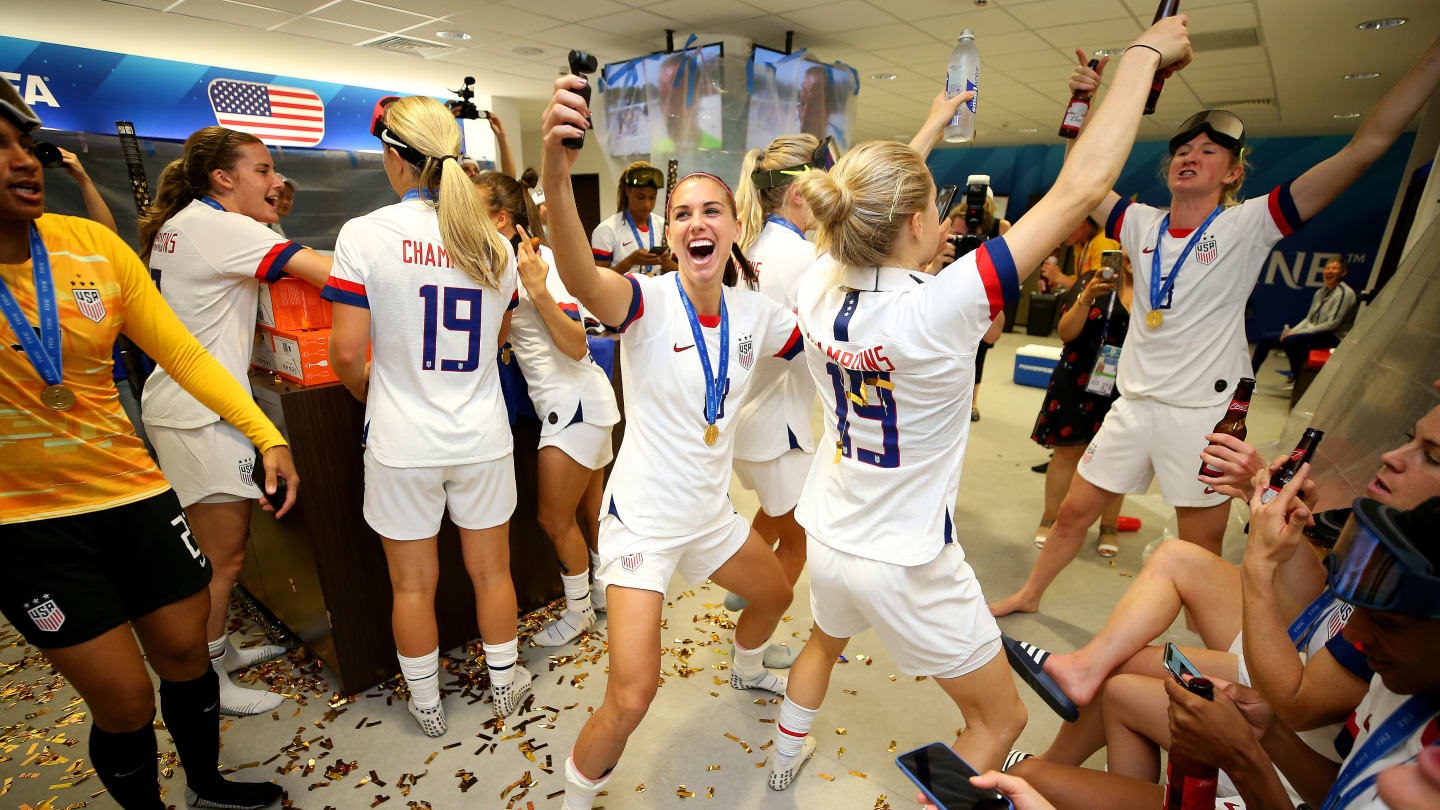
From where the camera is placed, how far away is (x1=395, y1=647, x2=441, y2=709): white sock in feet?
7.29

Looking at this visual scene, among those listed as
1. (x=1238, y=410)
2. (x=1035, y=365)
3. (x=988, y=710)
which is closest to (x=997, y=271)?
(x=988, y=710)

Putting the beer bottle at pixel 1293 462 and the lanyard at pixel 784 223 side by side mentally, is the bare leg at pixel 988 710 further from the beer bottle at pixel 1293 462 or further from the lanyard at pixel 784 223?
the lanyard at pixel 784 223

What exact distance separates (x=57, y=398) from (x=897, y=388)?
185 centimetres

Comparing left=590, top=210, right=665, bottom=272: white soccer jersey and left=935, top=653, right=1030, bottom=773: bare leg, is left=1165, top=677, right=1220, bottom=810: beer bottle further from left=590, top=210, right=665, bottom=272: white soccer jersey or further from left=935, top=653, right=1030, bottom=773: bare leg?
left=590, top=210, right=665, bottom=272: white soccer jersey

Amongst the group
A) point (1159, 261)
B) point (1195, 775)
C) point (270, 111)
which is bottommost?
point (1195, 775)

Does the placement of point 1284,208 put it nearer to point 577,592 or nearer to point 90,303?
point 577,592

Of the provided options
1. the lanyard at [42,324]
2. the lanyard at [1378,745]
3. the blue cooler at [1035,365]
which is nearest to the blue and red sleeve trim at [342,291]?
the lanyard at [42,324]

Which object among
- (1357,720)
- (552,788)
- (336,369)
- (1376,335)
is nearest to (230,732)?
(552,788)

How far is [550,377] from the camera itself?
254 centimetres

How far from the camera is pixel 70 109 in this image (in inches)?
256

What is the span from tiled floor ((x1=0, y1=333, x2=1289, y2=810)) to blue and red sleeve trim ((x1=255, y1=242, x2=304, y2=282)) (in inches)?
60.2

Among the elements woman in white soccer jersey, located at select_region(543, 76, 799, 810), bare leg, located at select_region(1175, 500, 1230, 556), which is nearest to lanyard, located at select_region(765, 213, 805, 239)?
woman in white soccer jersey, located at select_region(543, 76, 799, 810)

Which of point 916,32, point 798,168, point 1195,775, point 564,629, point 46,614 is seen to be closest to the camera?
point 1195,775

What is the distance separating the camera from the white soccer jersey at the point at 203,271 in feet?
7.05
